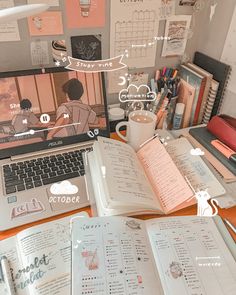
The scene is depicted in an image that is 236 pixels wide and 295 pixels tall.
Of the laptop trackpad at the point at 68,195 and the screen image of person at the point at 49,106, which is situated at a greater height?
the screen image of person at the point at 49,106

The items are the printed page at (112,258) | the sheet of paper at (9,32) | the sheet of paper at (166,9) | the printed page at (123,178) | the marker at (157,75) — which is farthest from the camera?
the marker at (157,75)

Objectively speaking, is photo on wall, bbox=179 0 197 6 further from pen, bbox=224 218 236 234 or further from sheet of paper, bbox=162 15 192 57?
pen, bbox=224 218 236 234

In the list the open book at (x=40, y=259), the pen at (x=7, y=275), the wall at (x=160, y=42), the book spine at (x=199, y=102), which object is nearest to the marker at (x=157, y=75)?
the wall at (x=160, y=42)

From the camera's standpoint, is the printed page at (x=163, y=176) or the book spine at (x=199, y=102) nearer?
the printed page at (x=163, y=176)

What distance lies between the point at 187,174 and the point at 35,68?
52cm

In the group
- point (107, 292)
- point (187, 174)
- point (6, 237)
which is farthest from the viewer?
point (187, 174)

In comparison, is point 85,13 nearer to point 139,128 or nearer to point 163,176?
point 139,128

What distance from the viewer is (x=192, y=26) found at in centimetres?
90

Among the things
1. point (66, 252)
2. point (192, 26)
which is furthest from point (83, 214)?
point (192, 26)

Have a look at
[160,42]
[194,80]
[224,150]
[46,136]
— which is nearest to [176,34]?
[160,42]

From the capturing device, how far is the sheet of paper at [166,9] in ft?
2.67

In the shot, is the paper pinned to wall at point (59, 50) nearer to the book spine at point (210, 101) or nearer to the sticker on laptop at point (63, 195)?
the sticker on laptop at point (63, 195)

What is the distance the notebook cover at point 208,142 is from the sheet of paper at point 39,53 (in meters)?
0.50

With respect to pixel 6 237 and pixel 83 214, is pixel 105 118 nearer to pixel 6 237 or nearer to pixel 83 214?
pixel 83 214
